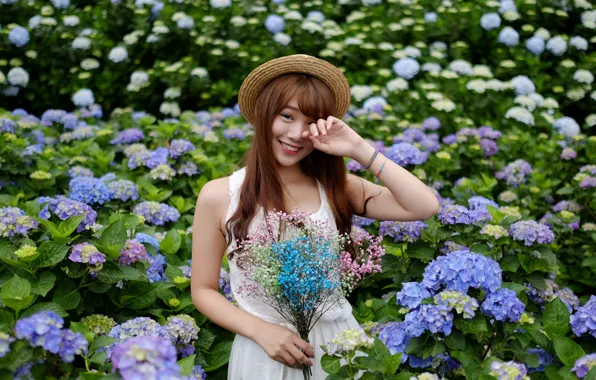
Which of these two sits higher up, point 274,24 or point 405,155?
point 405,155

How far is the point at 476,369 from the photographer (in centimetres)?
166

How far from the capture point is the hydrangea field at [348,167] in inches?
66.0

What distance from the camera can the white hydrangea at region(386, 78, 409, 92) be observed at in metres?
5.01

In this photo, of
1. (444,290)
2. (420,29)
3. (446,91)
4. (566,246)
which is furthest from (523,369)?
(420,29)

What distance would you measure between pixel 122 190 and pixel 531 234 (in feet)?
5.75

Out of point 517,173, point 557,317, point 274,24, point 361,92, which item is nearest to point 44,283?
point 557,317

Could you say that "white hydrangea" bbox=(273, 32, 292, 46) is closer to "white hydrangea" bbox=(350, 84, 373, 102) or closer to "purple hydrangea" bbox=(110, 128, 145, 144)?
"white hydrangea" bbox=(350, 84, 373, 102)

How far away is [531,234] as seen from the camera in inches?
89.6

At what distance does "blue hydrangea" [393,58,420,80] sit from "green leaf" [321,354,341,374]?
13.2 ft

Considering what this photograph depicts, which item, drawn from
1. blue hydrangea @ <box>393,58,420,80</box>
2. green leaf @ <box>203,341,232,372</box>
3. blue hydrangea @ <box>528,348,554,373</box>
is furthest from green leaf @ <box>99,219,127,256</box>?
blue hydrangea @ <box>393,58,420,80</box>

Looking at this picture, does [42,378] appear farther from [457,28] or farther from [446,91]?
[457,28]

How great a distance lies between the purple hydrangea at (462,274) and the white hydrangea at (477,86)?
133 inches

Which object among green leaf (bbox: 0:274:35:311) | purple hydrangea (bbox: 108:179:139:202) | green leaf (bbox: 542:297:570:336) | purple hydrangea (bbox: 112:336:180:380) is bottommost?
purple hydrangea (bbox: 108:179:139:202)

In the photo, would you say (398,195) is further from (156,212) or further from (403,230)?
(156,212)
